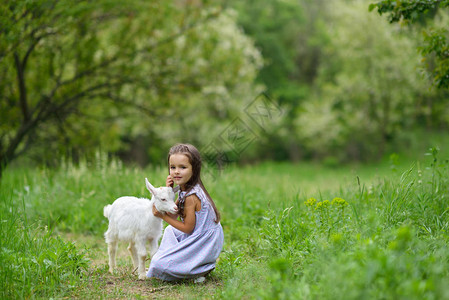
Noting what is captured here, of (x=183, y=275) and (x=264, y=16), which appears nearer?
(x=183, y=275)

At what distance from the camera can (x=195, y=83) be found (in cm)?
1362

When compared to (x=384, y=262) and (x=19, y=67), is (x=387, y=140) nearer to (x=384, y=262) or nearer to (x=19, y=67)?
(x=19, y=67)

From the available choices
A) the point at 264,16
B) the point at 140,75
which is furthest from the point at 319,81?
the point at 140,75

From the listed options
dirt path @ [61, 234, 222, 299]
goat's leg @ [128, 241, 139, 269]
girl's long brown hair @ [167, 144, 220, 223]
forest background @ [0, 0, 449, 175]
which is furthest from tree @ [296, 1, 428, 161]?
dirt path @ [61, 234, 222, 299]

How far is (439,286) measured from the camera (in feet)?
8.84

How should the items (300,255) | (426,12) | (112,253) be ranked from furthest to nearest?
(426,12)
(112,253)
(300,255)

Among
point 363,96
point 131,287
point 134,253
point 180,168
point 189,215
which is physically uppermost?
point 363,96

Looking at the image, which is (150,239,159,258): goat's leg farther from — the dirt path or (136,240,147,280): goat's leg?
the dirt path

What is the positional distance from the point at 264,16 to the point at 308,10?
7521 millimetres

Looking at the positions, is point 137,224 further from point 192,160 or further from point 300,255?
point 300,255

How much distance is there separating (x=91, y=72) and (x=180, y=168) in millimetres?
8437

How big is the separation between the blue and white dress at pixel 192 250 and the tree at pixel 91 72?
7.02 meters

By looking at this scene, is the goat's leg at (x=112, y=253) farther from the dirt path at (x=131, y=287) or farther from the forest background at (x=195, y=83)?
the forest background at (x=195, y=83)

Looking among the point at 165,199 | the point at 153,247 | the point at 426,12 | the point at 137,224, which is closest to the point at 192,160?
the point at 165,199
